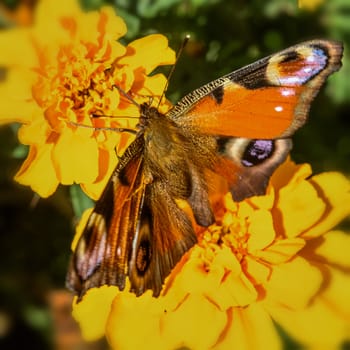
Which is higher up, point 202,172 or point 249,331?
point 202,172

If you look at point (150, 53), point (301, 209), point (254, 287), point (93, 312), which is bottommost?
point (93, 312)

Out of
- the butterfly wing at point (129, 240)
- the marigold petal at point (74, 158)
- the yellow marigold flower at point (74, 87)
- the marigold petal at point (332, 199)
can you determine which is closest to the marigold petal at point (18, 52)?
the yellow marigold flower at point (74, 87)

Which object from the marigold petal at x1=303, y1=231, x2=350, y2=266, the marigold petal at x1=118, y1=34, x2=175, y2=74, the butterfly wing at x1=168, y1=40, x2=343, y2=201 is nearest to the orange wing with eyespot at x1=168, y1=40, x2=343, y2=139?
the butterfly wing at x1=168, y1=40, x2=343, y2=201

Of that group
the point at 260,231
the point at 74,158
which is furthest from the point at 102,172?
the point at 260,231

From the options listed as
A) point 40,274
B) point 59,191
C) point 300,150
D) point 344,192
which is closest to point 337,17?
point 300,150

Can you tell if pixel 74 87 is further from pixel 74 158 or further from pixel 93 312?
pixel 93 312

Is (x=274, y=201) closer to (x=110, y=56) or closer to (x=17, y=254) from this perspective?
(x=110, y=56)

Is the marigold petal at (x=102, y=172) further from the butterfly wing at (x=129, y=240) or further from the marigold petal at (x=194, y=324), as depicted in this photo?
the marigold petal at (x=194, y=324)
